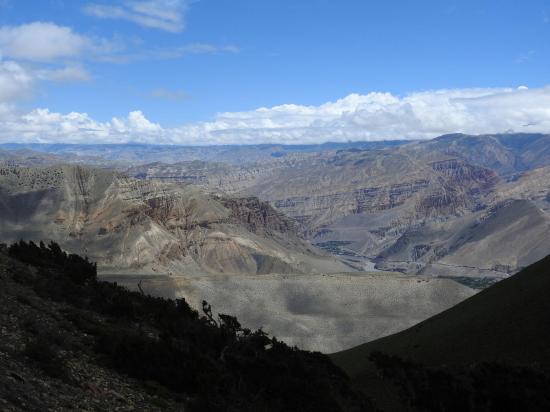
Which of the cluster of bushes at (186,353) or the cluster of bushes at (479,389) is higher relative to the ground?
the cluster of bushes at (186,353)

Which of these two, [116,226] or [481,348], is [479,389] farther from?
[116,226]

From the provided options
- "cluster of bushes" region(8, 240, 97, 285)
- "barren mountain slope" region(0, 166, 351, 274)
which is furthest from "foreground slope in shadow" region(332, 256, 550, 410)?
"barren mountain slope" region(0, 166, 351, 274)

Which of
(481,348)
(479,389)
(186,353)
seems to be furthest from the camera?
(481,348)

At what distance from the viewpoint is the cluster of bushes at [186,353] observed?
18.8 meters

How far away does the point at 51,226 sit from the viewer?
165 m

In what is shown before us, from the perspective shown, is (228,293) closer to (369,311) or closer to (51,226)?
(369,311)

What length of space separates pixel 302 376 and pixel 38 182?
179 metres

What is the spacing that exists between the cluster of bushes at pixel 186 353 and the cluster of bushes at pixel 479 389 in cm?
299

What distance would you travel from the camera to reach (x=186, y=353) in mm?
20484

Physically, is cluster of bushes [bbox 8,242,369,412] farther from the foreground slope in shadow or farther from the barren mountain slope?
the barren mountain slope

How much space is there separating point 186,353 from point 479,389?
14509 mm

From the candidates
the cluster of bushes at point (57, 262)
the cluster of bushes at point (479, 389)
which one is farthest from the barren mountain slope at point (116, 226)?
the cluster of bushes at point (479, 389)

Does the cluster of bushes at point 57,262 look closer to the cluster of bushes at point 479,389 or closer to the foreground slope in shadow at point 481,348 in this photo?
the foreground slope in shadow at point 481,348

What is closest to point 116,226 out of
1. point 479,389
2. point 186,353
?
point 479,389
